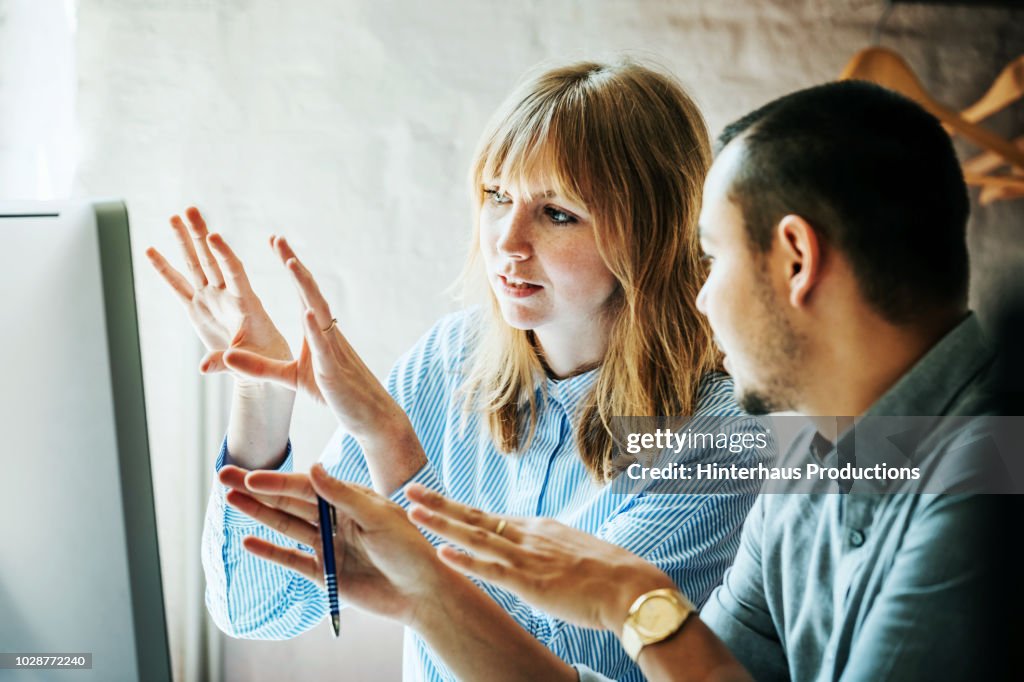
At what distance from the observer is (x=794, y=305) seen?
103cm

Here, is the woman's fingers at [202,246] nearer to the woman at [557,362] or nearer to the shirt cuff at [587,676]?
the woman at [557,362]

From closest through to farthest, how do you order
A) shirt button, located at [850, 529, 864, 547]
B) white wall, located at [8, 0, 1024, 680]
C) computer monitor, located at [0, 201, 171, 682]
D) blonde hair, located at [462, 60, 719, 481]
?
computer monitor, located at [0, 201, 171, 682] → shirt button, located at [850, 529, 864, 547] → blonde hair, located at [462, 60, 719, 481] → white wall, located at [8, 0, 1024, 680]

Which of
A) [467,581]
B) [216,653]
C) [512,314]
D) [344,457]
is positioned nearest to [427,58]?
[512,314]

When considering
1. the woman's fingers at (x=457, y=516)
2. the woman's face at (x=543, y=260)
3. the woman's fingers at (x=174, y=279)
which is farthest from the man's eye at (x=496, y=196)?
the woman's fingers at (x=457, y=516)

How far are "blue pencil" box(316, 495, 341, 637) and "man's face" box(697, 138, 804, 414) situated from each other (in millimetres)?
477

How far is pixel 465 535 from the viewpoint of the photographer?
881 millimetres

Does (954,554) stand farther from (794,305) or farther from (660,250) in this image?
(660,250)

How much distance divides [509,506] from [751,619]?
0.39 metres

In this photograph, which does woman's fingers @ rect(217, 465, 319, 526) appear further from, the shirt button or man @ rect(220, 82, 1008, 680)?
the shirt button

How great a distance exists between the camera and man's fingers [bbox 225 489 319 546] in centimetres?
99

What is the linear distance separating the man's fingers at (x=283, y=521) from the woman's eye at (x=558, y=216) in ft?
1.72

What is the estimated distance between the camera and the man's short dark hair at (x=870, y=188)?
38.3 inches

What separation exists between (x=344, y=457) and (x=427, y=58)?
0.75m

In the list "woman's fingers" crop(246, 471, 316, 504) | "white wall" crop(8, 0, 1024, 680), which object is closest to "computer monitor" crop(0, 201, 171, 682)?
"woman's fingers" crop(246, 471, 316, 504)
